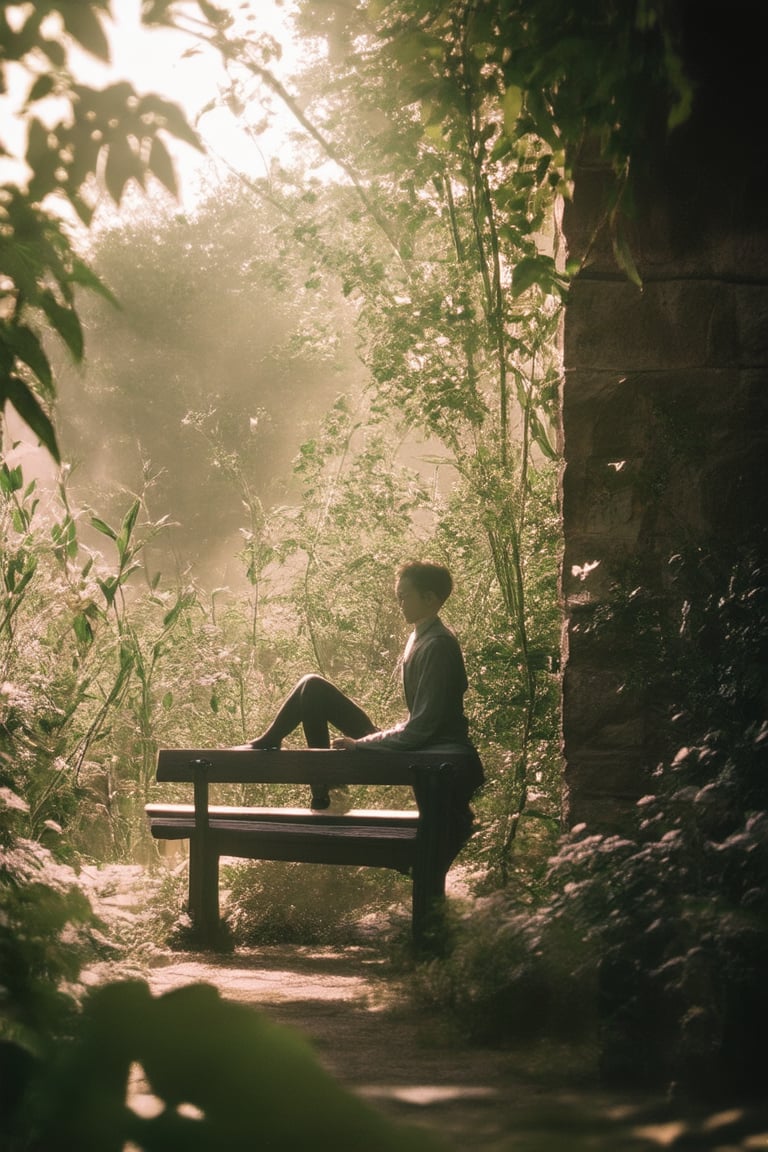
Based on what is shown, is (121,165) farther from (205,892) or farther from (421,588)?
(205,892)

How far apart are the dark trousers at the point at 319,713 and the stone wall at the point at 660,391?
230cm

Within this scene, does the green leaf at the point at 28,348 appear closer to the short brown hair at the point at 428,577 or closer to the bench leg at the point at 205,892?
the short brown hair at the point at 428,577

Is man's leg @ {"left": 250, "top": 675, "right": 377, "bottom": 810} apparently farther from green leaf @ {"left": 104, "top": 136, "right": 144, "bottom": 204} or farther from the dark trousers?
green leaf @ {"left": 104, "top": 136, "right": 144, "bottom": 204}

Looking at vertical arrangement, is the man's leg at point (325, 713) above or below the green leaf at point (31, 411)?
above

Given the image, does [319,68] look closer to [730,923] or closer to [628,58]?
[628,58]

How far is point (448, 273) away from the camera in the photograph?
5.80 meters

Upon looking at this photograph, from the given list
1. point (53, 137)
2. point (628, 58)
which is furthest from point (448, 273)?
point (53, 137)

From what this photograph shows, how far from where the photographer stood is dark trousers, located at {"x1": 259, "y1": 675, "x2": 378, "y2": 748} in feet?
18.8

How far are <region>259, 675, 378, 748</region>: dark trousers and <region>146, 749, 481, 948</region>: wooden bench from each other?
414mm

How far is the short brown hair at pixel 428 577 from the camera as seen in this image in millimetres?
5461

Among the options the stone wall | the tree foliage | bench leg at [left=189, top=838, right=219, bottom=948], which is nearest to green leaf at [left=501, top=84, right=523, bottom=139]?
the stone wall

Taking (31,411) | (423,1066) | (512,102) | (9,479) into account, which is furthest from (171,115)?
(9,479)

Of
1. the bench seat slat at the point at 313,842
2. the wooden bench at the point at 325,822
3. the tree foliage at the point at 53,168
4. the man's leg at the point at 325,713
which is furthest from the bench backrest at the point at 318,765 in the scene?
the tree foliage at the point at 53,168

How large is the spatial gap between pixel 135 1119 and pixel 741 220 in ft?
11.5
